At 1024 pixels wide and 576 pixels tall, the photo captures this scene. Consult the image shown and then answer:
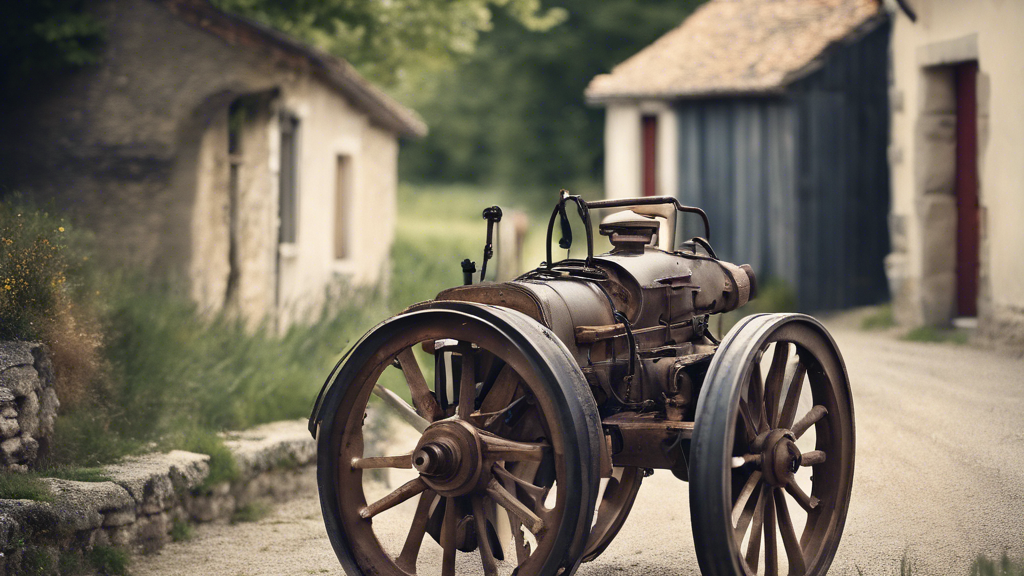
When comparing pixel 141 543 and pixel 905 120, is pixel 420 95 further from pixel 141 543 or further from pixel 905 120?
pixel 141 543

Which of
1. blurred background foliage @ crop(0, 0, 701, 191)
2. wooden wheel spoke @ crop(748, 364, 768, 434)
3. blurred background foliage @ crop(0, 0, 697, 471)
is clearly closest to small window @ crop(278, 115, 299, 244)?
blurred background foliage @ crop(0, 0, 697, 471)

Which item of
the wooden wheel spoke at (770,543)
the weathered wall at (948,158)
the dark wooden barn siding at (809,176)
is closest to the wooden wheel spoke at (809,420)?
the wooden wheel spoke at (770,543)

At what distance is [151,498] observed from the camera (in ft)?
17.8

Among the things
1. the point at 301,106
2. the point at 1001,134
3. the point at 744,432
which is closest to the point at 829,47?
the point at 1001,134

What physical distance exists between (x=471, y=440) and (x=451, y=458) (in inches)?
3.6

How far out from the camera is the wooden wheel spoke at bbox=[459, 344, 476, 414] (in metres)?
3.70

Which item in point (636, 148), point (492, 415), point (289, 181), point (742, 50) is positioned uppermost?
point (742, 50)

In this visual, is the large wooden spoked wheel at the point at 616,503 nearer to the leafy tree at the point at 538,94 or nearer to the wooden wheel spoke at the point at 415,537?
the wooden wheel spoke at the point at 415,537

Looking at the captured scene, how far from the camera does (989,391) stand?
22.3 ft

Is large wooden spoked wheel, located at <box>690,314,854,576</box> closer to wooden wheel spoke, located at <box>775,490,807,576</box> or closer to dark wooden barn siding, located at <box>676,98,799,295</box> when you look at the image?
wooden wheel spoke, located at <box>775,490,807,576</box>

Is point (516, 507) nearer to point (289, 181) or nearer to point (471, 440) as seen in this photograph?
point (471, 440)

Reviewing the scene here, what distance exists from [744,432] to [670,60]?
1060cm

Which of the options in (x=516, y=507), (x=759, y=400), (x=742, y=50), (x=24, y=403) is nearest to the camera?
(x=516, y=507)

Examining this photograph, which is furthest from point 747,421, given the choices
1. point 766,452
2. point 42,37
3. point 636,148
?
point 636,148
